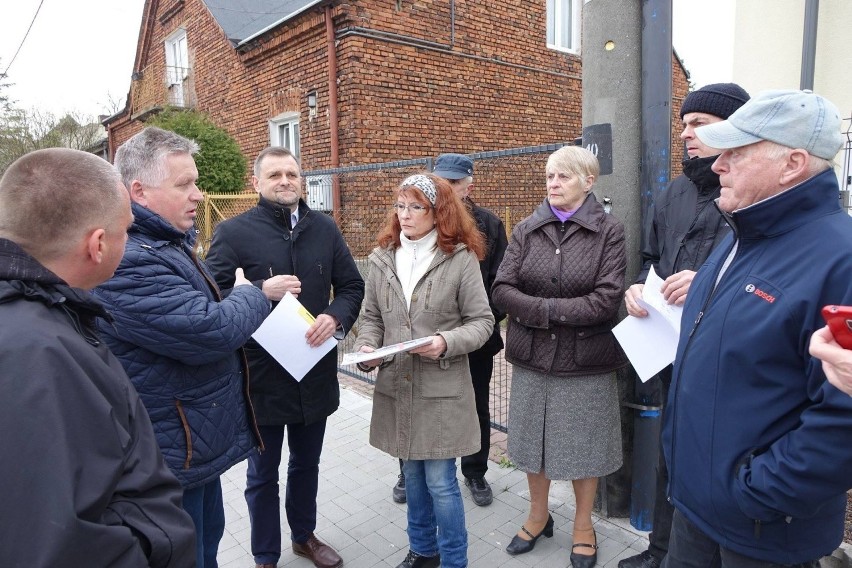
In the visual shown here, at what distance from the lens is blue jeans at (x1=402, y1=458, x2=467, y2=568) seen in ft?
8.71

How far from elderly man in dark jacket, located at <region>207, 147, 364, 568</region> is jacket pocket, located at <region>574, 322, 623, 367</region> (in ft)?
3.78

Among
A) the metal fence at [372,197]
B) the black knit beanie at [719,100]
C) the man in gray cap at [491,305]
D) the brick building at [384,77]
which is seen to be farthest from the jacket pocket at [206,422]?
the brick building at [384,77]

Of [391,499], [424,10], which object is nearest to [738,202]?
[391,499]

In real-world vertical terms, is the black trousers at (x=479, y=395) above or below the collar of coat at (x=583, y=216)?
below

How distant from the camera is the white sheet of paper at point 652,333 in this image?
7.76 feet

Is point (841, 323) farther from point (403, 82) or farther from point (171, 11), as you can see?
point (171, 11)

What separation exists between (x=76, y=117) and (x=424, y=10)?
1742 centimetres

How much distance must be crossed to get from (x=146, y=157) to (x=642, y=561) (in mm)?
2881

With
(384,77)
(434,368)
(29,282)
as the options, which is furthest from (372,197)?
(29,282)

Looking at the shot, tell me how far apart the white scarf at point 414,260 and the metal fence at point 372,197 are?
3751 mm

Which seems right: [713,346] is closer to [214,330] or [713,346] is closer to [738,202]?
[738,202]

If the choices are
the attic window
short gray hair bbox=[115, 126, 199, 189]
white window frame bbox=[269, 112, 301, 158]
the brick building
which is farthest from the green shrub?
short gray hair bbox=[115, 126, 199, 189]

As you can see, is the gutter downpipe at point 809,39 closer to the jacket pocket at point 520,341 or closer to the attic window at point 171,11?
the jacket pocket at point 520,341

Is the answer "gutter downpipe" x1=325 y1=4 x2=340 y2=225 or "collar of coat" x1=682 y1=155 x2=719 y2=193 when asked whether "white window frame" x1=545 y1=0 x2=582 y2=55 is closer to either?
"gutter downpipe" x1=325 y1=4 x2=340 y2=225
